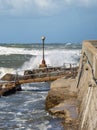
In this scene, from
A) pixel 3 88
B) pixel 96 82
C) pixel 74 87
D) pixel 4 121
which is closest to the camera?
pixel 96 82

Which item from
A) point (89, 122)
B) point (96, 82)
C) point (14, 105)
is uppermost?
point (96, 82)

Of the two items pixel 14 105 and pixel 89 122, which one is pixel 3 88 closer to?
pixel 14 105

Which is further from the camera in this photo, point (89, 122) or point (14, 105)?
point (14, 105)

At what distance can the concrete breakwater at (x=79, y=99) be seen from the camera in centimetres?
1012

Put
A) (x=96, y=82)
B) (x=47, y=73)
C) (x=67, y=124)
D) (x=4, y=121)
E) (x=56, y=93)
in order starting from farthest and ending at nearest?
(x=47, y=73) < (x=56, y=93) < (x=4, y=121) < (x=67, y=124) < (x=96, y=82)

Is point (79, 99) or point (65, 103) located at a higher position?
point (79, 99)

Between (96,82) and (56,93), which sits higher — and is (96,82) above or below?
above

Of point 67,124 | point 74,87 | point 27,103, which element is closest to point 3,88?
point 27,103

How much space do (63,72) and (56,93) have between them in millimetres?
10123

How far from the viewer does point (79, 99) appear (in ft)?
49.8

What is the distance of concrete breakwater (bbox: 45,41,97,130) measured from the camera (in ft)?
33.2

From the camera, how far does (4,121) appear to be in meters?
16.2

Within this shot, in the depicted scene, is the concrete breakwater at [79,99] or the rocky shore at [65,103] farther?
the rocky shore at [65,103]

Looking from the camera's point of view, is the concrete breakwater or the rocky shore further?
the rocky shore
